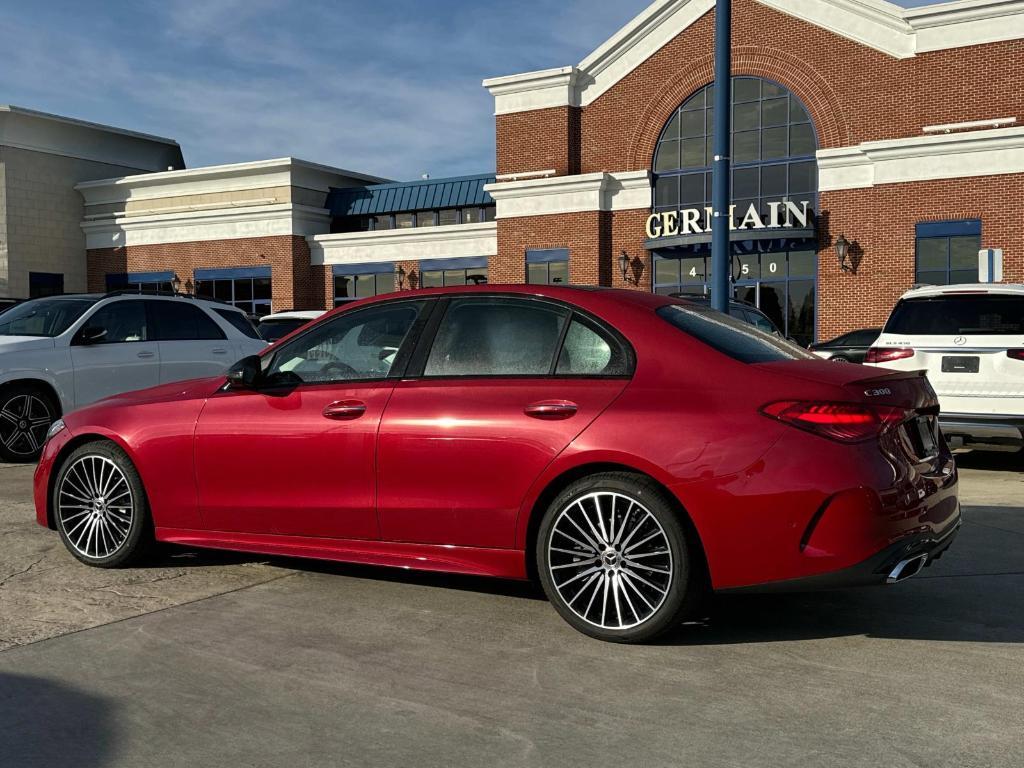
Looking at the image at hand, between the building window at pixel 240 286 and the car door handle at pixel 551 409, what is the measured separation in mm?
35804

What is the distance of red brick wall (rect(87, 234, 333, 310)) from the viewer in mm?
38406

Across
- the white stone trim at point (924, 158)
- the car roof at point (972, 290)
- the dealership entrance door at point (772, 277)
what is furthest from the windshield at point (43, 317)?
the white stone trim at point (924, 158)

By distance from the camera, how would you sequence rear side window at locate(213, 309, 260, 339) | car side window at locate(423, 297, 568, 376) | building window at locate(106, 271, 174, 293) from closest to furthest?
car side window at locate(423, 297, 568, 376), rear side window at locate(213, 309, 260, 339), building window at locate(106, 271, 174, 293)

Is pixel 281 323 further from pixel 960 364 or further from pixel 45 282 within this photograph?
pixel 45 282

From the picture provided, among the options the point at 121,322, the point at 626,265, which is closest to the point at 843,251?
the point at 626,265

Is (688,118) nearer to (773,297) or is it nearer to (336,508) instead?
(773,297)

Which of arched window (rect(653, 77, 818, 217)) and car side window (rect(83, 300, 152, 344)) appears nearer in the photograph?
car side window (rect(83, 300, 152, 344))

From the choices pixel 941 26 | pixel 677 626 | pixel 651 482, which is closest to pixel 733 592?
pixel 677 626

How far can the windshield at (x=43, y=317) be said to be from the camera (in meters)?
10.8

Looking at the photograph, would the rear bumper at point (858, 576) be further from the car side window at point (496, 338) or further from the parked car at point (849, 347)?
the parked car at point (849, 347)

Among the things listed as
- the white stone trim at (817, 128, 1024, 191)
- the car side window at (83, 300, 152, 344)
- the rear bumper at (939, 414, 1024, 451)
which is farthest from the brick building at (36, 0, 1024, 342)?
the car side window at (83, 300, 152, 344)

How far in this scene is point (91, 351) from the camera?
10.8 meters

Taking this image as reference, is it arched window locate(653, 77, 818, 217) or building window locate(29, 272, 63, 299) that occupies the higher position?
arched window locate(653, 77, 818, 217)

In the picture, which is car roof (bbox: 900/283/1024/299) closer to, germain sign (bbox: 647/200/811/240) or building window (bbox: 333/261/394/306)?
germain sign (bbox: 647/200/811/240)
